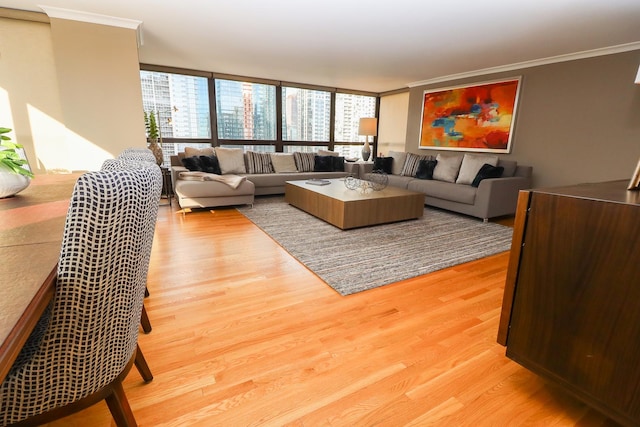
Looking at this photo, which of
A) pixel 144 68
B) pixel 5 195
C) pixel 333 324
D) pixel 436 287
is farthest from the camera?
pixel 144 68

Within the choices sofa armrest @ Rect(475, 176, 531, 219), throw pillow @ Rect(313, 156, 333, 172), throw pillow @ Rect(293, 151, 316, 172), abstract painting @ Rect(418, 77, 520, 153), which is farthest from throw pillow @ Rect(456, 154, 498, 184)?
throw pillow @ Rect(293, 151, 316, 172)

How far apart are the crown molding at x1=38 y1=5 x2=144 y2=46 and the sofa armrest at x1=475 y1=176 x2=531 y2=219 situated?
4463 millimetres

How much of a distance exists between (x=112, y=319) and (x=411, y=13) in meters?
3.31

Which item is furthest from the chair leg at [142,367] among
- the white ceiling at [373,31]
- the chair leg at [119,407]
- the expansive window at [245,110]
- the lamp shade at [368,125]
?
the lamp shade at [368,125]

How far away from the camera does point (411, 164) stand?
5.47 meters

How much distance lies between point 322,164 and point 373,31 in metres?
2.78

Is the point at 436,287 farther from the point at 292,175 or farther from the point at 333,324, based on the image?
the point at 292,175

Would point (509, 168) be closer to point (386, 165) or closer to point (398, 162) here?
point (398, 162)

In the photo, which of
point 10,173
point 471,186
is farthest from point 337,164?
point 10,173

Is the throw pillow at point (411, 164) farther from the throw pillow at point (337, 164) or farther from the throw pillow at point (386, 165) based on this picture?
the throw pillow at point (337, 164)

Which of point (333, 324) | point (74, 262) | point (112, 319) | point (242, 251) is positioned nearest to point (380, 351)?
point (333, 324)

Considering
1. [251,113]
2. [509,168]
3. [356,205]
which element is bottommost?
[356,205]

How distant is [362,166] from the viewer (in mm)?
5980

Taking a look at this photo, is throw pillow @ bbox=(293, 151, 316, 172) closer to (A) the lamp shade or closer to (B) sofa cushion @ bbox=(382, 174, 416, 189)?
(A) the lamp shade
